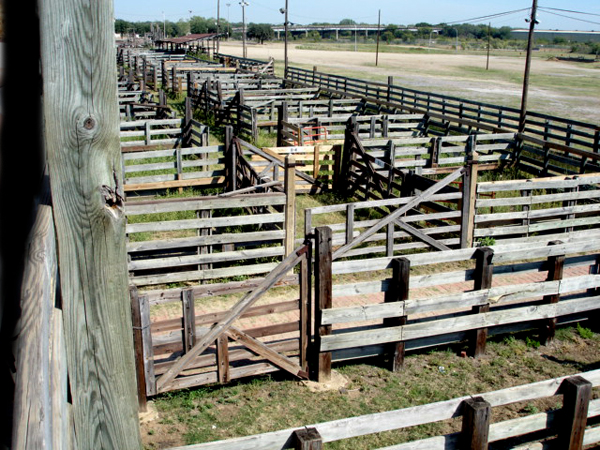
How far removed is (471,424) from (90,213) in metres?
3.21

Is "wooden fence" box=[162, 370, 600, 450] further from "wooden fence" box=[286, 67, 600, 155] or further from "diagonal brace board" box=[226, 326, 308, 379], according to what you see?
"wooden fence" box=[286, 67, 600, 155]

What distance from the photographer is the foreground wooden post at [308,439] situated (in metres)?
3.45

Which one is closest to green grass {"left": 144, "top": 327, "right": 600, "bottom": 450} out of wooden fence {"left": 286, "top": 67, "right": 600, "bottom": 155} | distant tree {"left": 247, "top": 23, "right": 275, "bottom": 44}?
wooden fence {"left": 286, "top": 67, "right": 600, "bottom": 155}

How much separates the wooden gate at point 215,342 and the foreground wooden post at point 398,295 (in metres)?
0.92

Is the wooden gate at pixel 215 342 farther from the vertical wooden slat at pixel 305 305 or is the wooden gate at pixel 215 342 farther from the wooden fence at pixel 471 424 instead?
the wooden fence at pixel 471 424

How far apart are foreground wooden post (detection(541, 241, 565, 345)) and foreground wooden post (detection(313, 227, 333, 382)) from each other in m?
2.70

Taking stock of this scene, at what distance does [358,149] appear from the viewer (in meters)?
14.4

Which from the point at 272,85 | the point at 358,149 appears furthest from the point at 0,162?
the point at 272,85

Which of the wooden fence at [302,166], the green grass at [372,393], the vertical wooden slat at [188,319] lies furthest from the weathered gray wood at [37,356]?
the wooden fence at [302,166]

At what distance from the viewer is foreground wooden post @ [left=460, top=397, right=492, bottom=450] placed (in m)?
3.99

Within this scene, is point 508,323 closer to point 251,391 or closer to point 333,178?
point 251,391

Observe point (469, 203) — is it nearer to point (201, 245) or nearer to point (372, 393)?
point (201, 245)

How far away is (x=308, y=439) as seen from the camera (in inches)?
136

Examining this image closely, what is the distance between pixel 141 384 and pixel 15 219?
4716 mm
